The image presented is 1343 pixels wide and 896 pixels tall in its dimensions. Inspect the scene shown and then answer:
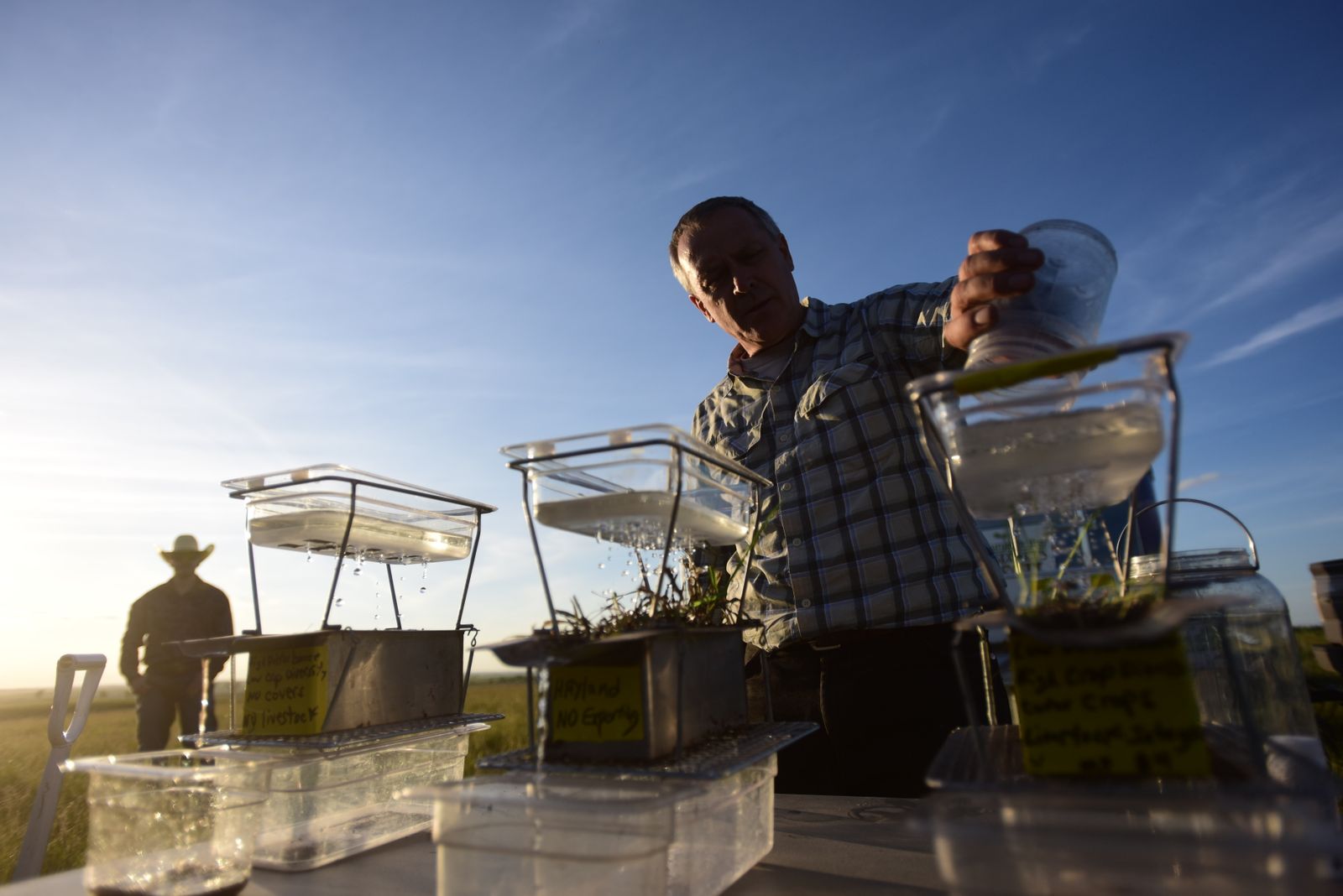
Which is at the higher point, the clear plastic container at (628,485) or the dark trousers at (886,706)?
the clear plastic container at (628,485)

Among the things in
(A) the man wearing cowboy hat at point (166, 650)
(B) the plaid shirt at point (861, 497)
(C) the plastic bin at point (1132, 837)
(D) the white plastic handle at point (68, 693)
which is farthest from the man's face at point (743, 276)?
(A) the man wearing cowboy hat at point (166, 650)

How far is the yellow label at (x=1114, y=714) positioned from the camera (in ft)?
2.54

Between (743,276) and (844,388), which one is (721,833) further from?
(743,276)

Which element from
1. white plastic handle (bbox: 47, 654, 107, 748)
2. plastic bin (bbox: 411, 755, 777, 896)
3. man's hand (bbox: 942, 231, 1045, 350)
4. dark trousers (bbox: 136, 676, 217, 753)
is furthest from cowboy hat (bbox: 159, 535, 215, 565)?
man's hand (bbox: 942, 231, 1045, 350)

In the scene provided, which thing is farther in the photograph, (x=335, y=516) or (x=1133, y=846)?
(x=335, y=516)

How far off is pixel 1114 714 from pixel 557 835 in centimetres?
71

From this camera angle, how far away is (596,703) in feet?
3.68

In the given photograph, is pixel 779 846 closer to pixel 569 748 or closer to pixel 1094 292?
pixel 569 748

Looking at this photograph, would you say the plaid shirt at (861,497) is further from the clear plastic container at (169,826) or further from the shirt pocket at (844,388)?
the clear plastic container at (169,826)

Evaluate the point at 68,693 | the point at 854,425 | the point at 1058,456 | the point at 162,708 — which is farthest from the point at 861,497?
the point at 162,708

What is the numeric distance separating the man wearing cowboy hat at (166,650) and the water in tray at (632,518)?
5098 mm

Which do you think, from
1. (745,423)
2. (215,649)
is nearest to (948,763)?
(215,649)

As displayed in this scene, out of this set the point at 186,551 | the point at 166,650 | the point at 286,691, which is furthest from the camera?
the point at 186,551

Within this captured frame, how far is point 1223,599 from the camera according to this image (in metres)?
0.74
